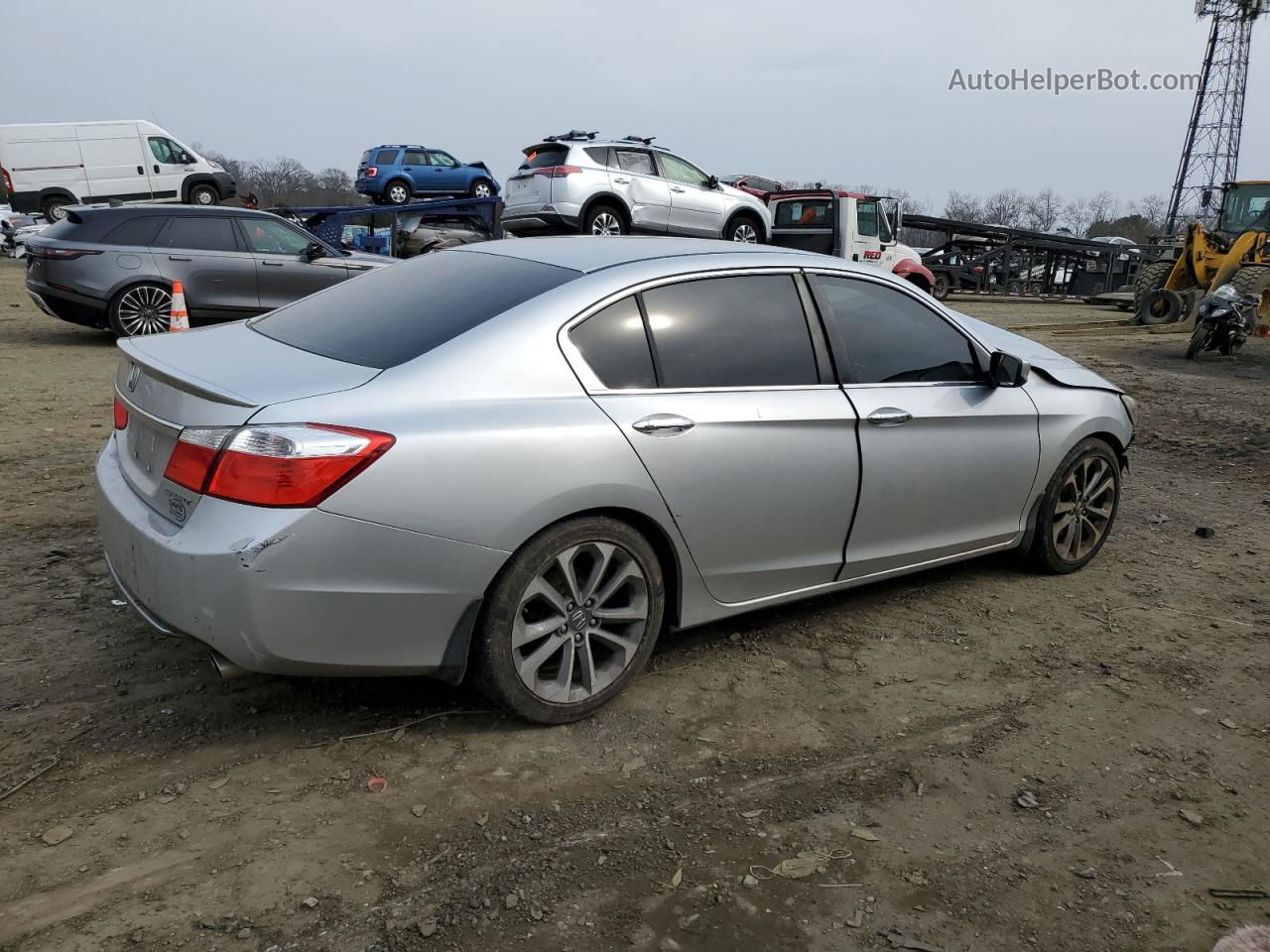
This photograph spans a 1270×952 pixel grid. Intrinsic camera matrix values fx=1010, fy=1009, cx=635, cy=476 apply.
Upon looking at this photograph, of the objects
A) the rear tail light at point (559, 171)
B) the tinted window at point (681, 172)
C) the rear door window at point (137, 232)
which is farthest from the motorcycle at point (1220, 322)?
the rear door window at point (137, 232)

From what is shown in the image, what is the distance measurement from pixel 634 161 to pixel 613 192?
70 centimetres

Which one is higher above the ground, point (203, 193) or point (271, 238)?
point (203, 193)

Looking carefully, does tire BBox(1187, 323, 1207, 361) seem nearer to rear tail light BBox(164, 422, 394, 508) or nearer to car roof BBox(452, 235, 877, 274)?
car roof BBox(452, 235, 877, 274)

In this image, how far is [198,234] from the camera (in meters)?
11.2

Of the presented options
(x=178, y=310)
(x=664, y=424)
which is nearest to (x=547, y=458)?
(x=664, y=424)

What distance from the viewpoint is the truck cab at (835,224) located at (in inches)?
692

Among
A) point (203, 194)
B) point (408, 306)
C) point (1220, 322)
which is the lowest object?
point (1220, 322)

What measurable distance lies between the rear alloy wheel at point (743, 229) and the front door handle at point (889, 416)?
41.4ft

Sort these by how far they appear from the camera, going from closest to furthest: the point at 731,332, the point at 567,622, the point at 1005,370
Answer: the point at 567,622, the point at 731,332, the point at 1005,370

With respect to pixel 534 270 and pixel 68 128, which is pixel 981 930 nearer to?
pixel 534 270

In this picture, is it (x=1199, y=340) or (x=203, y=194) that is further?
(x=203, y=194)

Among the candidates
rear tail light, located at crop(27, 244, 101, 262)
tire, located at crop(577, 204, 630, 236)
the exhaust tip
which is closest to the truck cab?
tire, located at crop(577, 204, 630, 236)

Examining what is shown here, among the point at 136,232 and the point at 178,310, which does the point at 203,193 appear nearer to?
the point at 136,232

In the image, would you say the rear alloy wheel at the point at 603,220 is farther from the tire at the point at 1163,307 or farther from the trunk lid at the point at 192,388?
the trunk lid at the point at 192,388
